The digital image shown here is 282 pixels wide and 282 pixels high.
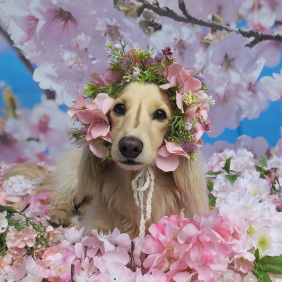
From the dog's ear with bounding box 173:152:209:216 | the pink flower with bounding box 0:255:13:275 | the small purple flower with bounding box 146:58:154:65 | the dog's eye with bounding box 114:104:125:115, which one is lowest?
the pink flower with bounding box 0:255:13:275

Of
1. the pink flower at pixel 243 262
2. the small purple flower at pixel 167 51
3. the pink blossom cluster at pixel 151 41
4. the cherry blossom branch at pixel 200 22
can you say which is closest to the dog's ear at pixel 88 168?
the small purple flower at pixel 167 51

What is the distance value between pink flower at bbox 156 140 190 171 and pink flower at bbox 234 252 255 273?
1.37 ft

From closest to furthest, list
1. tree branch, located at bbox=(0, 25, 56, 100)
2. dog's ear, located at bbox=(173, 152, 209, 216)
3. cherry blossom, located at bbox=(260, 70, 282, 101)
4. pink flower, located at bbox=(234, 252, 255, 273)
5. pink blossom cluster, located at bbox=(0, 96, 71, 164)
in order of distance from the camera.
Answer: pink flower, located at bbox=(234, 252, 255, 273) → dog's ear, located at bbox=(173, 152, 209, 216) → tree branch, located at bbox=(0, 25, 56, 100) → pink blossom cluster, located at bbox=(0, 96, 71, 164) → cherry blossom, located at bbox=(260, 70, 282, 101)

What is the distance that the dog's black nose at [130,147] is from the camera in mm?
996

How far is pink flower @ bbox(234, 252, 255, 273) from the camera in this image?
43.5 inches

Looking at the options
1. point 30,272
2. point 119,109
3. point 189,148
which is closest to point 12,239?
point 30,272

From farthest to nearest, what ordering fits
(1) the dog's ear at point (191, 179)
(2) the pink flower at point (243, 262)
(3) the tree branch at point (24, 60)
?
(3) the tree branch at point (24, 60) < (1) the dog's ear at point (191, 179) < (2) the pink flower at point (243, 262)

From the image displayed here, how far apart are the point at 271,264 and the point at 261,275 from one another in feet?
0.22

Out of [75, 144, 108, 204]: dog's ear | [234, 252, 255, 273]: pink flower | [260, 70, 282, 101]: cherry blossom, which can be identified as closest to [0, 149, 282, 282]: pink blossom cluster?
[234, 252, 255, 273]: pink flower

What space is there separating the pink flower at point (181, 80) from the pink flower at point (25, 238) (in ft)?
2.56

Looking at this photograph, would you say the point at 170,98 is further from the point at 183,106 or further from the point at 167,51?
the point at 167,51

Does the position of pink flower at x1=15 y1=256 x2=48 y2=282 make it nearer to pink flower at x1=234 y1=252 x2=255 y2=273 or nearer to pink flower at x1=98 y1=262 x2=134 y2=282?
pink flower at x1=98 y1=262 x2=134 y2=282

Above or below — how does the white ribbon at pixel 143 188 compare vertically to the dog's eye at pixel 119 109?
below

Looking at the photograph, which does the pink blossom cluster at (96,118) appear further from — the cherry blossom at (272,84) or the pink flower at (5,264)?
the cherry blossom at (272,84)
